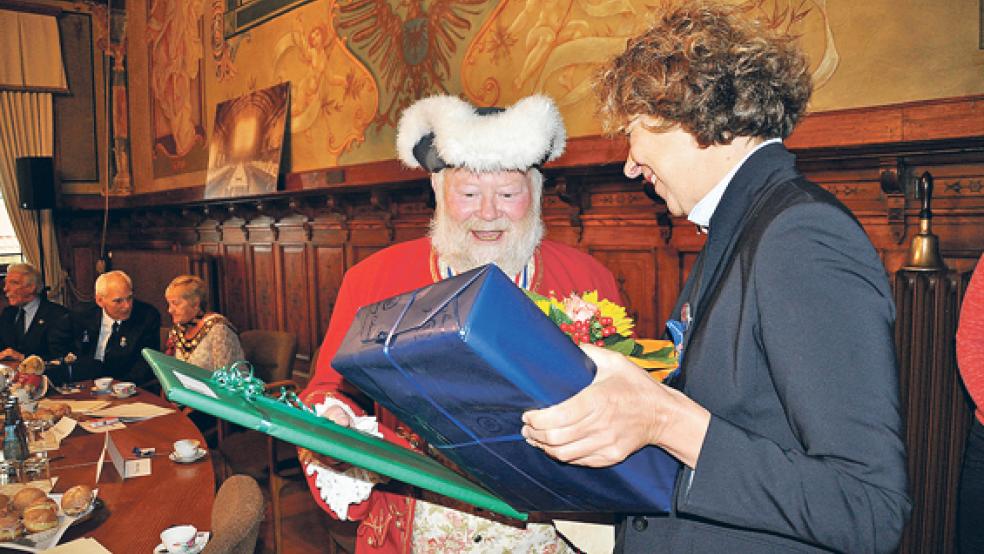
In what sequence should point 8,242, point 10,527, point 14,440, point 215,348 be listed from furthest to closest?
point 8,242
point 215,348
point 14,440
point 10,527

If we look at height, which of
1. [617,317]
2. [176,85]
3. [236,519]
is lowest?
[236,519]

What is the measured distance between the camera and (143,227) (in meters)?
9.39

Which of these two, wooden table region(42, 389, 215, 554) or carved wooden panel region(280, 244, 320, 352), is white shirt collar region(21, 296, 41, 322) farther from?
wooden table region(42, 389, 215, 554)

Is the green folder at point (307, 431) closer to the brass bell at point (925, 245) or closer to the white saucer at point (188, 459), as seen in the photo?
the white saucer at point (188, 459)

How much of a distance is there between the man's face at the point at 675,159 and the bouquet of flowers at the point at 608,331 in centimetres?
25

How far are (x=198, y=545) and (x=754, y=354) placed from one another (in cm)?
166

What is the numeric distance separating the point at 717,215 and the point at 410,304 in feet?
1.72

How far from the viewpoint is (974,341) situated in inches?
71.6

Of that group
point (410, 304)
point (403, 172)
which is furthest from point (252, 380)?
point (403, 172)

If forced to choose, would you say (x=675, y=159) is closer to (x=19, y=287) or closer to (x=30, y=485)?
(x=30, y=485)

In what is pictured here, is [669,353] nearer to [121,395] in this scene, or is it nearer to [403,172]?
[121,395]

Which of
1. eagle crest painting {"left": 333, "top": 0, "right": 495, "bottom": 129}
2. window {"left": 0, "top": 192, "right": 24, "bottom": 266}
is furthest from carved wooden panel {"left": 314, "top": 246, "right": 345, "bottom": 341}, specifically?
window {"left": 0, "top": 192, "right": 24, "bottom": 266}

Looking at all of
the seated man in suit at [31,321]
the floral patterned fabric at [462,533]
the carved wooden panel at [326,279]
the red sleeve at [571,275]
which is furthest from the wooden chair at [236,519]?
the seated man in suit at [31,321]

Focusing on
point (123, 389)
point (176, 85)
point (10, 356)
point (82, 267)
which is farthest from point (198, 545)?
point (82, 267)
